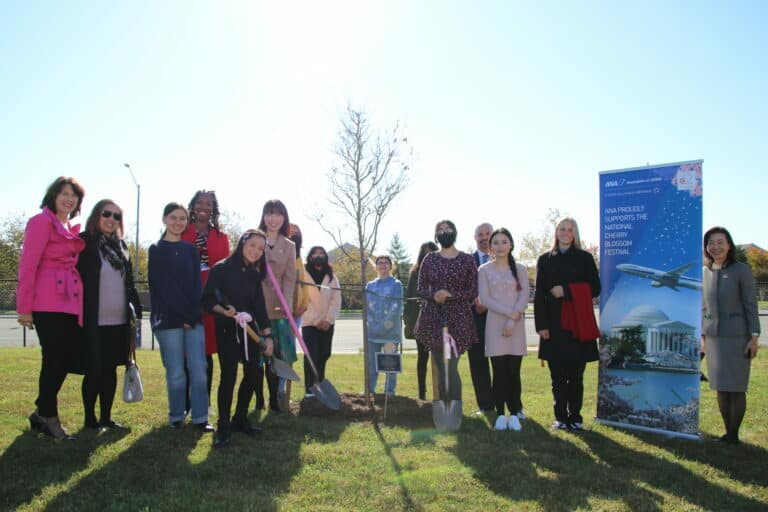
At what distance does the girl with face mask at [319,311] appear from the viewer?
7.18 metres

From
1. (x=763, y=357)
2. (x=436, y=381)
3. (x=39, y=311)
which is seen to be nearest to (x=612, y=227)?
(x=436, y=381)

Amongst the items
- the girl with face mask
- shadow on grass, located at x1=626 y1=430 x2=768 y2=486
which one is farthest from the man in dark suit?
the girl with face mask

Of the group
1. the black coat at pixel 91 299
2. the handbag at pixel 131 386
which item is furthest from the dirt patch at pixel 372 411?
the black coat at pixel 91 299

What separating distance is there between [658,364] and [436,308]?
219 cm

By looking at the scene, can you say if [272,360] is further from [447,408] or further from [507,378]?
[507,378]

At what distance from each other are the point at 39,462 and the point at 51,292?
129 centimetres

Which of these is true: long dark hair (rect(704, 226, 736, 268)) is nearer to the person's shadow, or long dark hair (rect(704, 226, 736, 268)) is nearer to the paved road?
the person's shadow

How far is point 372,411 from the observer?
6.12 metres

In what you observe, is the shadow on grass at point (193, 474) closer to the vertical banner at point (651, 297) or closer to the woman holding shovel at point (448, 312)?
the woman holding shovel at point (448, 312)

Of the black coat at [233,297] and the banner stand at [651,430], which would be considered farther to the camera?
the banner stand at [651,430]

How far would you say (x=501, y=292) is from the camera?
589 cm

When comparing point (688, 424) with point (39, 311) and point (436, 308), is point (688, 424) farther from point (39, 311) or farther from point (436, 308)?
point (39, 311)

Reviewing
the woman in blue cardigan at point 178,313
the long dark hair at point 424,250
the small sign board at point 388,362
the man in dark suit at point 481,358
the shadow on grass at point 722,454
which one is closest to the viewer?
the shadow on grass at point 722,454

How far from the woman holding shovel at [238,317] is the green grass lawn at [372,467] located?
28 cm
